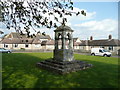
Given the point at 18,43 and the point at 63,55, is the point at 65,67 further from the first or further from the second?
the point at 18,43

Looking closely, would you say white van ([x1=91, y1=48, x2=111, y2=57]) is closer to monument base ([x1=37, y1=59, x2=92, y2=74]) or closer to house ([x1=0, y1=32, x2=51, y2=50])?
monument base ([x1=37, y1=59, x2=92, y2=74])

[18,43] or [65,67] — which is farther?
[18,43]

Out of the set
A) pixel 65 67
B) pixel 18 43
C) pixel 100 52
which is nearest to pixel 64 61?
pixel 65 67

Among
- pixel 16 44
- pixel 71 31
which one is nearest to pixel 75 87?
pixel 71 31

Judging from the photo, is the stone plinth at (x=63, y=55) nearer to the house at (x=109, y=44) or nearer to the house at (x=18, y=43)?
the house at (x=109, y=44)

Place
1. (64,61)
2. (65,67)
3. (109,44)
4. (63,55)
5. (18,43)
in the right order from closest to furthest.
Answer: (65,67) < (64,61) < (63,55) < (109,44) < (18,43)

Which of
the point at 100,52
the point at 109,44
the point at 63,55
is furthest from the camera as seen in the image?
the point at 109,44

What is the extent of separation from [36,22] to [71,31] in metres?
9.02

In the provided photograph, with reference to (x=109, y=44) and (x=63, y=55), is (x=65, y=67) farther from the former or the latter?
(x=109, y=44)

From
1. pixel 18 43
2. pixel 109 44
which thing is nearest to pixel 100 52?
pixel 109 44

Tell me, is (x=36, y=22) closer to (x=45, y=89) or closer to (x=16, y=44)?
(x=45, y=89)

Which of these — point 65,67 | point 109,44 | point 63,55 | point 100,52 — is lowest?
point 65,67

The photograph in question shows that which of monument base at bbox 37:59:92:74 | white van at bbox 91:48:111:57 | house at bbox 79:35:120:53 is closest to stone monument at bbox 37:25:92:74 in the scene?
monument base at bbox 37:59:92:74

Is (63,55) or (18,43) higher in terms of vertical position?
(18,43)
